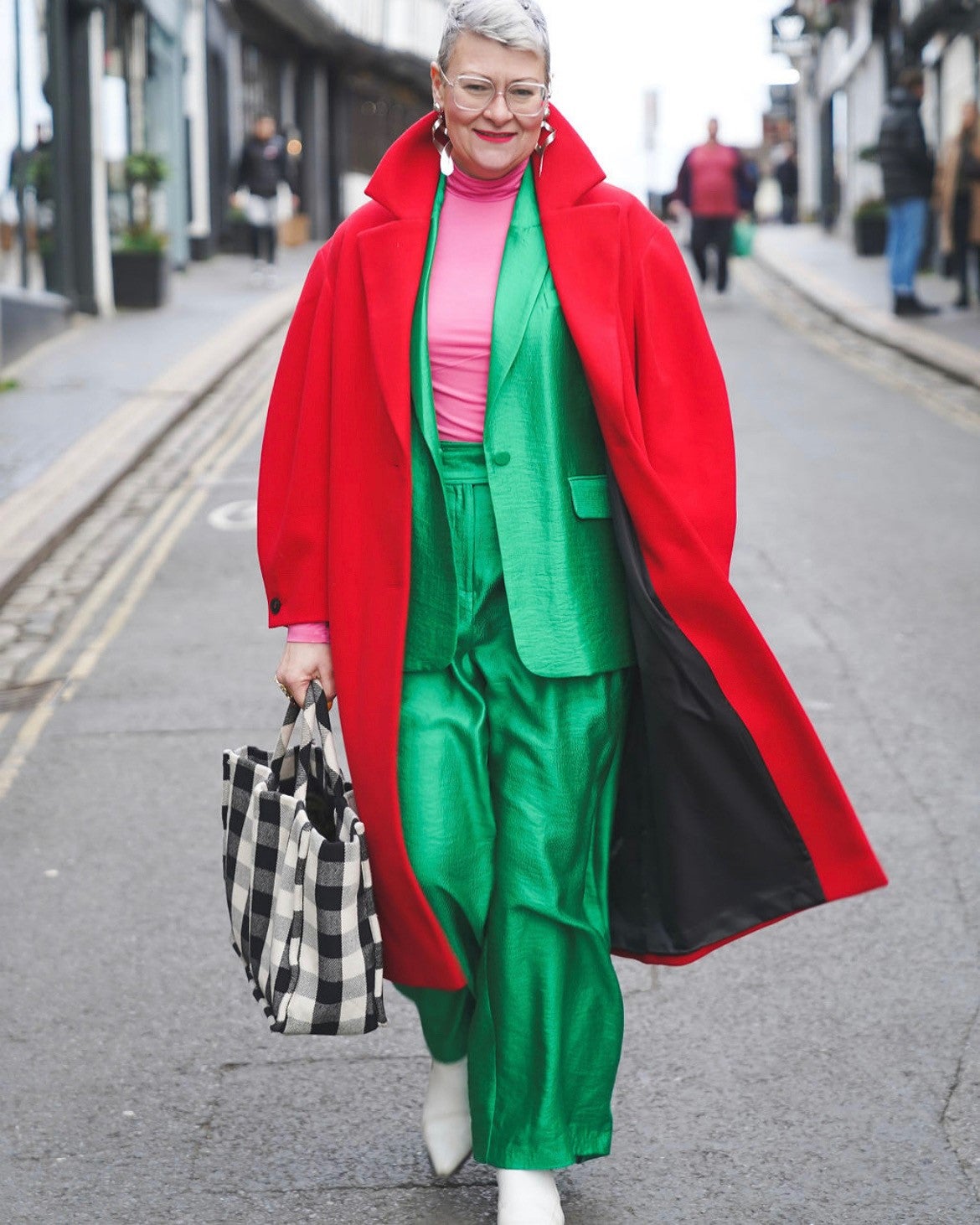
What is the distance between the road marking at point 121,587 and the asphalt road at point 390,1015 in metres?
0.03

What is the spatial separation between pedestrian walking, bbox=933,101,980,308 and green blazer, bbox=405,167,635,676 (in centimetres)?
1606

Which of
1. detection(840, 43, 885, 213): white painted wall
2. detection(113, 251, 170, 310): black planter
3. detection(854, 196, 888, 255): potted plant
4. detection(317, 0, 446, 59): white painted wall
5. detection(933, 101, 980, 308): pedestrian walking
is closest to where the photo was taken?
detection(933, 101, 980, 308): pedestrian walking

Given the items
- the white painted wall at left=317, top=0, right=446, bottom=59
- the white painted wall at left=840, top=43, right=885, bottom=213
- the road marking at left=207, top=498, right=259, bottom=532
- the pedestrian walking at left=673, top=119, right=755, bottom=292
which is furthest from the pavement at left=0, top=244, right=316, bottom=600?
the white painted wall at left=840, top=43, right=885, bottom=213

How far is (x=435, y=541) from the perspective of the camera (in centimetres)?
290

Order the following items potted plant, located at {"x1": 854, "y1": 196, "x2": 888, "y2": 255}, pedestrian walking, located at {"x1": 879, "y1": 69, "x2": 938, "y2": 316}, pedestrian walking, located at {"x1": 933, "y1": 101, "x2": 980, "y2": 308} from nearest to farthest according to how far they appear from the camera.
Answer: pedestrian walking, located at {"x1": 879, "y1": 69, "x2": 938, "y2": 316} → pedestrian walking, located at {"x1": 933, "y1": 101, "x2": 980, "y2": 308} → potted plant, located at {"x1": 854, "y1": 196, "x2": 888, "y2": 255}

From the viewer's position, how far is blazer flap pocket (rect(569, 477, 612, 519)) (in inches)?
114

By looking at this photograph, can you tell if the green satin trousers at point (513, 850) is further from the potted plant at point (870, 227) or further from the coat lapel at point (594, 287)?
the potted plant at point (870, 227)

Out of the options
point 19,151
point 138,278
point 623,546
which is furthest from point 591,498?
point 138,278

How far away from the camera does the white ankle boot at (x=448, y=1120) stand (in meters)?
3.19

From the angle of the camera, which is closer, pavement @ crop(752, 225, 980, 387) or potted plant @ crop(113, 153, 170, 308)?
pavement @ crop(752, 225, 980, 387)

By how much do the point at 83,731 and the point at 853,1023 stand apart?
10.4ft

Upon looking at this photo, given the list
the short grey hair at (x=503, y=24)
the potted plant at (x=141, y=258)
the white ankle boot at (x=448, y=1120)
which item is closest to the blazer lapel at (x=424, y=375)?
the short grey hair at (x=503, y=24)

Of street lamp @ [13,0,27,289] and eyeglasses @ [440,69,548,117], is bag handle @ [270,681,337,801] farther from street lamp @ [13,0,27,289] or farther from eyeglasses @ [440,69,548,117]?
street lamp @ [13,0,27,289]

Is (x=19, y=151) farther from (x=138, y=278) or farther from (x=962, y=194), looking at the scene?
(x=962, y=194)
